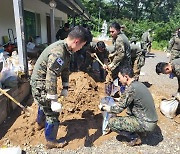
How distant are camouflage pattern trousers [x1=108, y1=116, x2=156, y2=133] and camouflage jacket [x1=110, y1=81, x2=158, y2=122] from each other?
0.22ft

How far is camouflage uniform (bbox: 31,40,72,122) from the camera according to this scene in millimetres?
2787

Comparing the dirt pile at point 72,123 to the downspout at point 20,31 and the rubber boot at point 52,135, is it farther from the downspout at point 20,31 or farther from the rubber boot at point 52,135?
the downspout at point 20,31

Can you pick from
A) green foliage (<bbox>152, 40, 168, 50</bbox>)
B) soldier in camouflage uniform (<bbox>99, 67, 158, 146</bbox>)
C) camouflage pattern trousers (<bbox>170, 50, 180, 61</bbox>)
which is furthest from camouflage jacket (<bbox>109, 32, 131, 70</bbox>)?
Answer: green foliage (<bbox>152, 40, 168, 50</bbox>)

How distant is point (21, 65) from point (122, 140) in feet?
8.57

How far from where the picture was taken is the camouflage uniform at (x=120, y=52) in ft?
15.7

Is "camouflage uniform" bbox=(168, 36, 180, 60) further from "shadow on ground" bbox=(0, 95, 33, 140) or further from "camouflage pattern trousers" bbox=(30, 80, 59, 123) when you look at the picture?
"camouflage pattern trousers" bbox=(30, 80, 59, 123)

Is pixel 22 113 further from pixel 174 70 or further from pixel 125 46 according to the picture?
pixel 174 70

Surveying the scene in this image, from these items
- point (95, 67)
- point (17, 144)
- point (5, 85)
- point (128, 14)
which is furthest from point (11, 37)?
point (128, 14)

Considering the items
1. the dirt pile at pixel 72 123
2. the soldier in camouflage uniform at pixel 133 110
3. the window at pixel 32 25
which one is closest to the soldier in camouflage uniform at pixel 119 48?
the dirt pile at pixel 72 123

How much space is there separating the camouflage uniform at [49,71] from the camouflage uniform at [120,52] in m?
2.00

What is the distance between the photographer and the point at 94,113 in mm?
4426

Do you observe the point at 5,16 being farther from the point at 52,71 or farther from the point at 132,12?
the point at 132,12

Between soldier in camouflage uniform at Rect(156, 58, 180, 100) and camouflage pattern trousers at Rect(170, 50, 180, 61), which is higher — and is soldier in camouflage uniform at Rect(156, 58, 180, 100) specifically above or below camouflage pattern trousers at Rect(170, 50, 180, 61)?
above

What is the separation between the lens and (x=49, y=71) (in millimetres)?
2781
